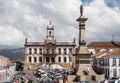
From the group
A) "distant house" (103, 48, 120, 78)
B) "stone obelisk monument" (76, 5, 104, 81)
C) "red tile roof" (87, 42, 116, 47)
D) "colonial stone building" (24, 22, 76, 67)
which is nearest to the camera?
A: "stone obelisk monument" (76, 5, 104, 81)

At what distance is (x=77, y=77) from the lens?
46.9 meters

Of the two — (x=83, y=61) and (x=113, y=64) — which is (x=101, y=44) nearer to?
(x=113, y=64)

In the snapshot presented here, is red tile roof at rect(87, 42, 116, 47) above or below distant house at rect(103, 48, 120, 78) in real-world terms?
above

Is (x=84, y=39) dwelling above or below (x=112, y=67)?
above

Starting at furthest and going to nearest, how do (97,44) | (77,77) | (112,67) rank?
1. (97,44)
2. (112,67)
3. (77,77)

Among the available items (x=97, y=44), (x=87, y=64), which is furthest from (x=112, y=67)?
(x=97, y=44)

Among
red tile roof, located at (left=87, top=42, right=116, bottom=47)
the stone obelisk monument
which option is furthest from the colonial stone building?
the stone obelisk monument

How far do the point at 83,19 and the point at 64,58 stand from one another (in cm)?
6382

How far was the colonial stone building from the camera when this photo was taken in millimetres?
110750

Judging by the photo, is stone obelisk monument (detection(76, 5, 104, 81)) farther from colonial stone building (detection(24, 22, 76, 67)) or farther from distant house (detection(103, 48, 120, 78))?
colonial stone building (detection(24, 22, 76, 67))

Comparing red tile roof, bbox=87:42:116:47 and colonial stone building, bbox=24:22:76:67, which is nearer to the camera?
red tile roof, bbox=87:42:116:47

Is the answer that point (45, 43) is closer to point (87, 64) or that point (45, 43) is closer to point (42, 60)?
point (42, 60)

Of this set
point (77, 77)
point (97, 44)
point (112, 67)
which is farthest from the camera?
point (97, 44)

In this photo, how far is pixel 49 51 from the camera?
111 m
